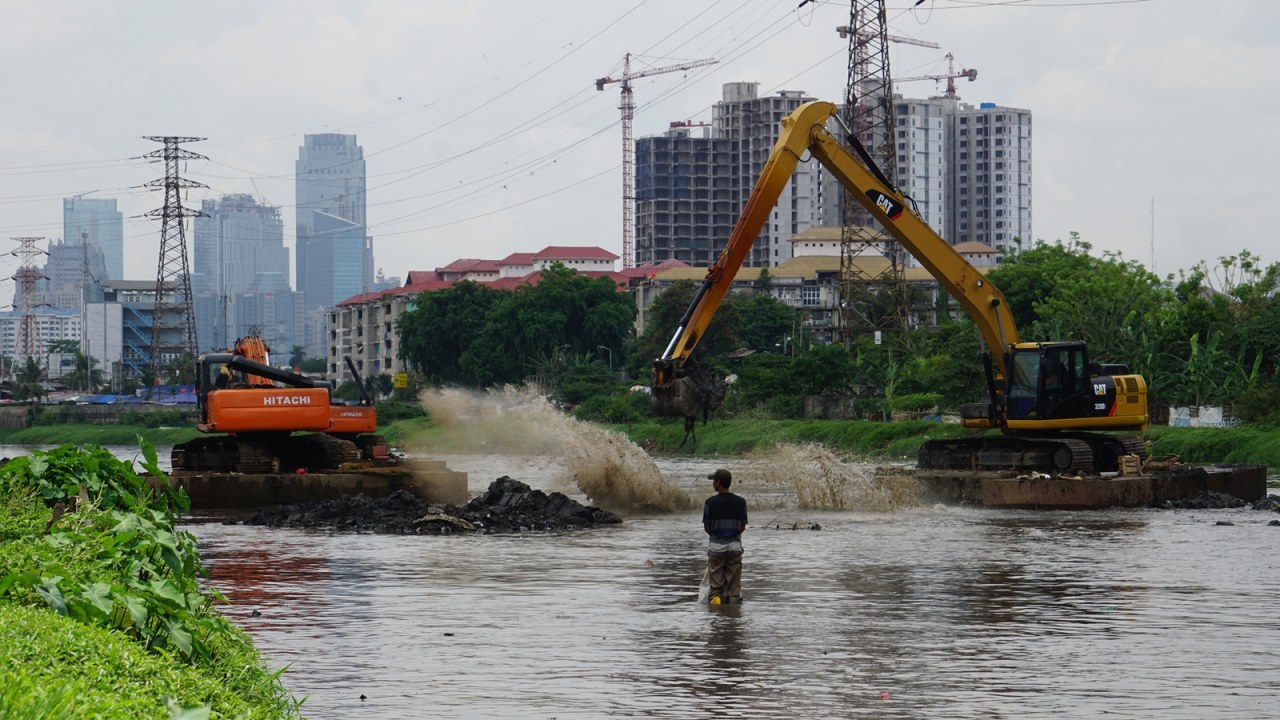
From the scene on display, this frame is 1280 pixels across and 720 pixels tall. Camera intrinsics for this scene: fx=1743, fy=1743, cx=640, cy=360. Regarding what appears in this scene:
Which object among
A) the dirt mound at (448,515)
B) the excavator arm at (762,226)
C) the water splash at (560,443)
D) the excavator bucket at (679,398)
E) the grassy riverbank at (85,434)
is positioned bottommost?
the grassy riverbank at (85,434)

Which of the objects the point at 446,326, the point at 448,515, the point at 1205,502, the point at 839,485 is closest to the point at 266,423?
the point at 448,515

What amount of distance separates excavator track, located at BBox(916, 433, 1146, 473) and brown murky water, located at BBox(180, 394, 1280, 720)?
4630 millimetres

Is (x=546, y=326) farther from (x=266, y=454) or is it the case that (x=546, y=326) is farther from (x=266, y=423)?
(x=266, y=423)

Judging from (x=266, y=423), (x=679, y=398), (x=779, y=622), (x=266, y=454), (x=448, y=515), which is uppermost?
(x=679, y=398)

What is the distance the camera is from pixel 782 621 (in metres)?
18.2

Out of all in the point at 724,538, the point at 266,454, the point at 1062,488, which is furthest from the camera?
the point at 266,454

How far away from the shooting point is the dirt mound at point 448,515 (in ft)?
105

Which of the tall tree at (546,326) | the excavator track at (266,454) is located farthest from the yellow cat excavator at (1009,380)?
the tall tree at (546,326)

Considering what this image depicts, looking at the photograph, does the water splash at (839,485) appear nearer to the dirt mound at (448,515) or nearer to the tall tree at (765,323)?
the dirt mound at (448,515)

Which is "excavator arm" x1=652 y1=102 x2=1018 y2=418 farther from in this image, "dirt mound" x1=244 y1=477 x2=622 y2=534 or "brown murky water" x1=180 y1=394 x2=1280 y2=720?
"dirt mound" x1=244 y1=477 x2=622 y2=534

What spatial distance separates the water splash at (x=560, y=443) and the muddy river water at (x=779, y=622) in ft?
21.2

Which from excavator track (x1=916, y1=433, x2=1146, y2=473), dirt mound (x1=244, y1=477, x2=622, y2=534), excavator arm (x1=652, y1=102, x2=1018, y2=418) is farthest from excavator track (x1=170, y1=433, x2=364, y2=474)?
excavator track (x1=916, y1=433, x2=1146, y2=473)

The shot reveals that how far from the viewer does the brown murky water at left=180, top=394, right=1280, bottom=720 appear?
44.8 ft

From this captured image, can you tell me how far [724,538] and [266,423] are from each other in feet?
69.7
